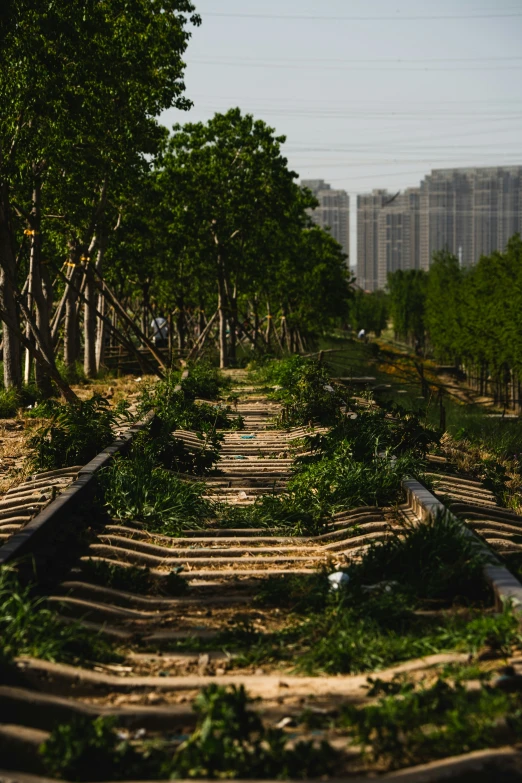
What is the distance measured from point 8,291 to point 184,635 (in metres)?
Answer: 15.5

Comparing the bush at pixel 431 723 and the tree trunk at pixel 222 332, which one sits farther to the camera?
the tree trunk at pixel 222 332

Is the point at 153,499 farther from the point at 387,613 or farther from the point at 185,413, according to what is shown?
the point at 185,413

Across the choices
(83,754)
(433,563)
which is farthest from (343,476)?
(83,754)

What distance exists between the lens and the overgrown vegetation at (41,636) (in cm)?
440

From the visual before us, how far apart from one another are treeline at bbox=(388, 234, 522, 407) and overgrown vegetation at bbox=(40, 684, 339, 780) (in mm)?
27874

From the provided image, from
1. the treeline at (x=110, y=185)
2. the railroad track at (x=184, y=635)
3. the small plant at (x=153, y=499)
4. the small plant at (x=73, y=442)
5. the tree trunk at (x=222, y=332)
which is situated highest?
the treeline at (x=110, y=185)

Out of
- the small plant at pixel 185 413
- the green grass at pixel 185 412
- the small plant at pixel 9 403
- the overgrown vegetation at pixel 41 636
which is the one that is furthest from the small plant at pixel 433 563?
the small plant at pixel 9 403

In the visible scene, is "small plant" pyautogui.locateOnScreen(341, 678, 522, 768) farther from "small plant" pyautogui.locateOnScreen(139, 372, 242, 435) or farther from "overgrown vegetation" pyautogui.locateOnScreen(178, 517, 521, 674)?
"small plant" pyautogui.locateOnScreen(139, 372, 242, 435)

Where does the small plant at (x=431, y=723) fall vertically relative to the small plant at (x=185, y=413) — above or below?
below

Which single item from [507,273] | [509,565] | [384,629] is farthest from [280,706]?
[507,273]

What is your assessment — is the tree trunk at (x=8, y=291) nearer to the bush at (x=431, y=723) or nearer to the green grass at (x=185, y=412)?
the green grass at (x=185, y=412)

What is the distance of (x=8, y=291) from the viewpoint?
763 inches

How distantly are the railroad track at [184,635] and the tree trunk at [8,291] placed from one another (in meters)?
11.2

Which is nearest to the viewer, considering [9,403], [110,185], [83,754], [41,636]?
[83,754]
